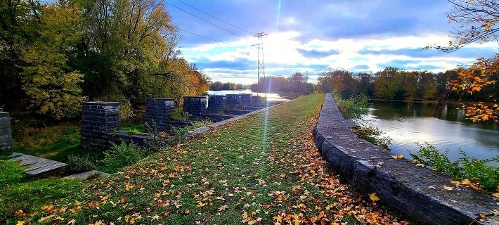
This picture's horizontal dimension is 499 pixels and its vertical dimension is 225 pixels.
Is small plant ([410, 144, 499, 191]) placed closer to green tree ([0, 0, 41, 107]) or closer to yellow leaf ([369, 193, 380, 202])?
yellow leaf ([369, 193, 380, 202])

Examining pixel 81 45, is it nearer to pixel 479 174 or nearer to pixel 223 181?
pixel 223 181

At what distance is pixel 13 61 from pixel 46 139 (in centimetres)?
547

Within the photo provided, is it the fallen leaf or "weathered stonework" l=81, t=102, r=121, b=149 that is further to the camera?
"weathered stonework" l=81, t=102, r=121, b=149

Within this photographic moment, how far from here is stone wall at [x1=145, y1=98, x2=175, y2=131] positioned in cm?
1030

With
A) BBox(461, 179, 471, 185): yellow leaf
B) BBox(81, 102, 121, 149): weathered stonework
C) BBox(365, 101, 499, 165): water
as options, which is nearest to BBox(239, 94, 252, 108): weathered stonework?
BBox(365, 101, 499, 165): water

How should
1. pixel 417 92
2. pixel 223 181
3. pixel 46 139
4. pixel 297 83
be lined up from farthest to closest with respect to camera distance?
pixel 297 83, pixel 417 92, pixel 46 139, pixel 223 181

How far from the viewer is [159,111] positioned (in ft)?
34.2

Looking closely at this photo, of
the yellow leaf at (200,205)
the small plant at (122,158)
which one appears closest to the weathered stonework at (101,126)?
the small plant at (122,158)

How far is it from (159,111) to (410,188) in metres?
9.68

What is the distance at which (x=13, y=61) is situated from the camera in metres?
12.3

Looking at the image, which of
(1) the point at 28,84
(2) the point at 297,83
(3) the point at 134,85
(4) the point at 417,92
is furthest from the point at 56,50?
(2) the point at 297,83

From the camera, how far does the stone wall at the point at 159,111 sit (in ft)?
33.8

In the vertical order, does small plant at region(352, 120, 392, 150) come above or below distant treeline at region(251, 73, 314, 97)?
below

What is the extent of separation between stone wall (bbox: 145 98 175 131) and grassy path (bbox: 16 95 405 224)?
5743 millimetres
